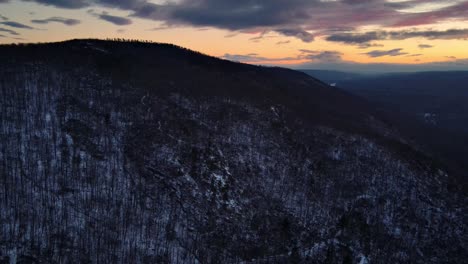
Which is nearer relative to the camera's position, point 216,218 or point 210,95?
point 216,218

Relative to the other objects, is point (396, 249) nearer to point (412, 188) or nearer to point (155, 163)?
point (412, 188)

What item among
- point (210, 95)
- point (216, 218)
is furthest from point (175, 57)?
point (216, 218)

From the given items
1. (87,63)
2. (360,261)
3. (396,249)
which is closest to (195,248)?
(360,261)

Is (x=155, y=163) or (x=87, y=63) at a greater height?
(x=87, y=63)

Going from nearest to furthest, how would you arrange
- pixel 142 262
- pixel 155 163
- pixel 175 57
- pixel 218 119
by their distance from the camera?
1. pixel 142 262
2. pixel 155 163
3. pixel 218 119
4. pixel 175 57

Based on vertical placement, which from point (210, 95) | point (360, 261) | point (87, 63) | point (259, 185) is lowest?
point (360, 261)

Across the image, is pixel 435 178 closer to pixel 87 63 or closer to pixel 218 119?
pixel 218 119

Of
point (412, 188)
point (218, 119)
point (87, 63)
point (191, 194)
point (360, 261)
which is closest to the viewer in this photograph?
point (360, 261)
